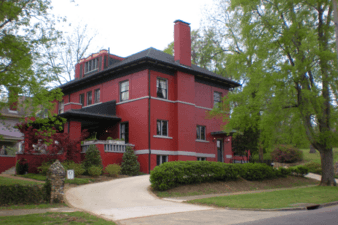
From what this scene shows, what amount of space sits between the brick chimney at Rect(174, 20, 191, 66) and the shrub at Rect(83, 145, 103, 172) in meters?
9.99

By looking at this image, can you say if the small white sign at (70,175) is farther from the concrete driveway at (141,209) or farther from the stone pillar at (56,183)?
the stone pillar at (56,183)

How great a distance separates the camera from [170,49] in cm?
4128

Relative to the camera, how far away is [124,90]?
2458 centimetres

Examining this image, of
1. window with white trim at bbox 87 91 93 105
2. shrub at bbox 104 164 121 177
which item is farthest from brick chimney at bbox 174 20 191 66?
shrub at bbox 104 164 121 177

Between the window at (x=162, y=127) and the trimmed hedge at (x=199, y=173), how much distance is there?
7.01 meters

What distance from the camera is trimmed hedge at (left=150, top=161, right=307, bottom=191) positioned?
14352 mm

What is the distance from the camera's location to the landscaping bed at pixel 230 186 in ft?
46.6

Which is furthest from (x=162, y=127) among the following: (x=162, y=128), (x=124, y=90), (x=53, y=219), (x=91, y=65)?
(x=53, y=219)

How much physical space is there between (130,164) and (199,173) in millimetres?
6772

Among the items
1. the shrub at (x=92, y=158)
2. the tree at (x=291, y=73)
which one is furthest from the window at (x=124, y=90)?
the tree at (x=291, y=73)

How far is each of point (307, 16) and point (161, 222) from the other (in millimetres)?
15487

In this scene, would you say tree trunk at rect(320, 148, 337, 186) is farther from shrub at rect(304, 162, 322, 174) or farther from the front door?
the front door

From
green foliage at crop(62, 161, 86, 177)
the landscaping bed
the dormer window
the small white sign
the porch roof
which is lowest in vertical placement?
the landscaping bed

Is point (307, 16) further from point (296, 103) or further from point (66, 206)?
point (66, 206)
